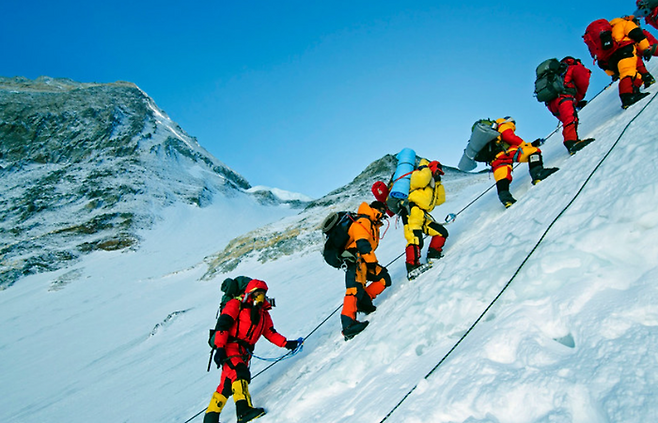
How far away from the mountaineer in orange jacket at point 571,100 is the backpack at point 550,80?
10 centimetres

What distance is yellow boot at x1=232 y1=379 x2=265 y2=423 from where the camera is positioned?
373 cm

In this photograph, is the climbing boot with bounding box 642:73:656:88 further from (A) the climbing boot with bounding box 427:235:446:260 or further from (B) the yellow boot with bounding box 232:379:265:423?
(B) the yellow boot with bounding box 232:379:265:423

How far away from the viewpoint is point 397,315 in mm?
3594

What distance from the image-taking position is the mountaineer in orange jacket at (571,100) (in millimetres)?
5250

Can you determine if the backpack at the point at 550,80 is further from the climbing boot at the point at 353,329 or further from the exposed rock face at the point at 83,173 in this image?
the exposed rock face at the point at 83,173

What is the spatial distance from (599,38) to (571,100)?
55.3 inches

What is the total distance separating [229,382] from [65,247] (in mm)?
42114

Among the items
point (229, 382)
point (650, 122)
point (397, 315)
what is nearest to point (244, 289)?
point (229, 382)

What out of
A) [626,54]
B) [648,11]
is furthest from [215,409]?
[648,11]

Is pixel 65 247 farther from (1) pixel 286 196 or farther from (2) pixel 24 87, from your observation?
(2) pixel 24 87

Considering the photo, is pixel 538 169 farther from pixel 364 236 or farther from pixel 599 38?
pixel 599 38

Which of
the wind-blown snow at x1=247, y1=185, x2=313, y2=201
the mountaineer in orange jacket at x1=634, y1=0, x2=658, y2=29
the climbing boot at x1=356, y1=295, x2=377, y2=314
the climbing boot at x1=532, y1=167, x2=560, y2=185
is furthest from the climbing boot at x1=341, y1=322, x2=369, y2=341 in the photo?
the wind-blown snow at x1=247, y1=185, x2=313, y2=201

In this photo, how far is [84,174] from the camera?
50.3 m

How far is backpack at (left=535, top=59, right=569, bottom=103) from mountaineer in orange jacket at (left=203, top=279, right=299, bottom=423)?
553 centimetres
